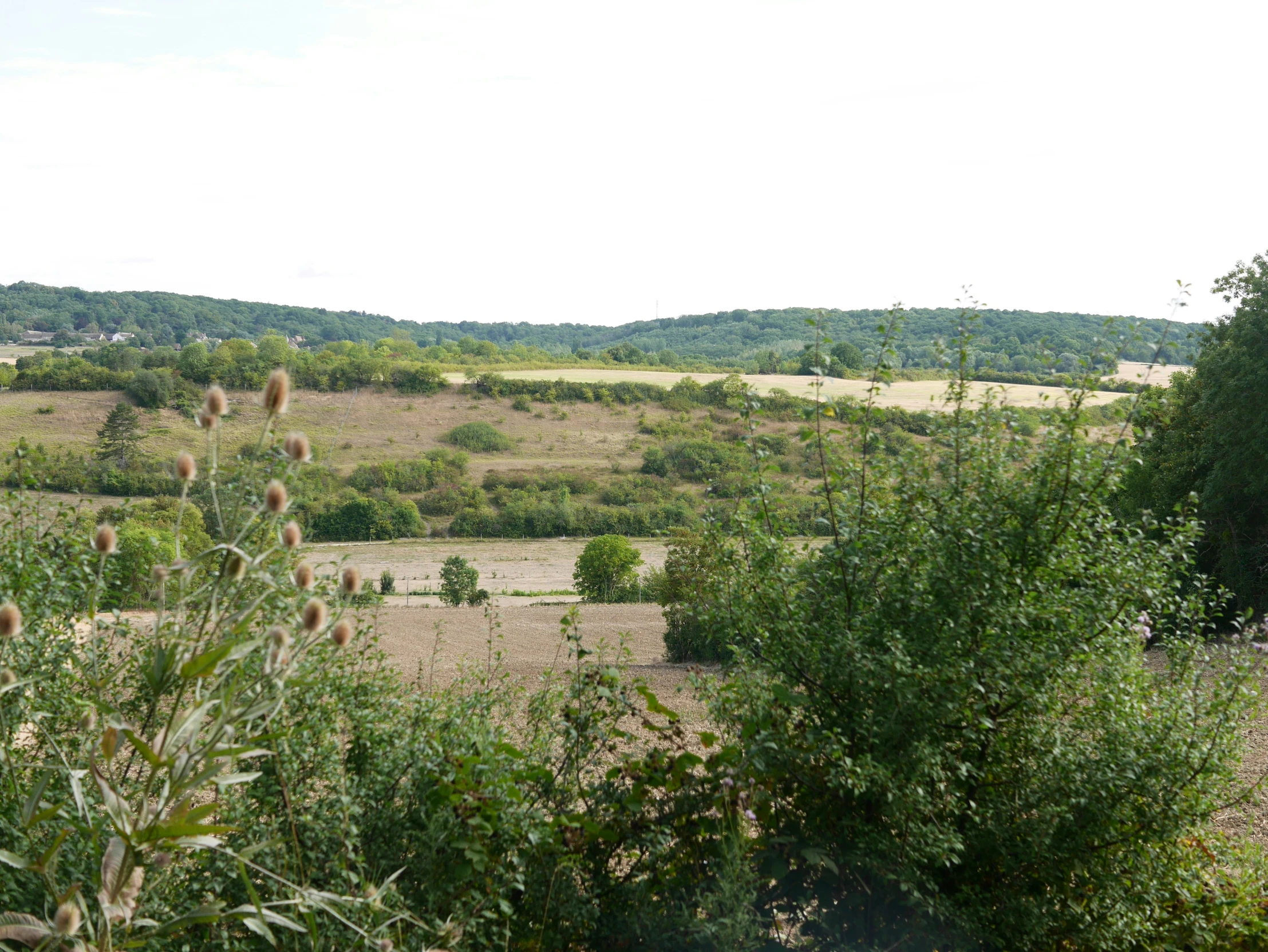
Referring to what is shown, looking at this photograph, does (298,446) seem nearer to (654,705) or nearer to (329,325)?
(654,705)

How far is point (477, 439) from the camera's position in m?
58.8

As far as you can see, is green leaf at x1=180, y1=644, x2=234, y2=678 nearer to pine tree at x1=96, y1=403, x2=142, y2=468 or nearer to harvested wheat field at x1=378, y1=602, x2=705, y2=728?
harvested wheat field at x1=378, y1=602, x2=705, y2=728

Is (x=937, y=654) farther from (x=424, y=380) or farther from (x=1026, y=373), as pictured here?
(x=424, y=380)

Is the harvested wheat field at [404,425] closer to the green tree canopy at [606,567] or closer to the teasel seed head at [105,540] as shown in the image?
the green tree canopy at [606,567]

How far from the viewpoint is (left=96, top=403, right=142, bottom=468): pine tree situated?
27456 mm

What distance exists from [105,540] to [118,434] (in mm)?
34999

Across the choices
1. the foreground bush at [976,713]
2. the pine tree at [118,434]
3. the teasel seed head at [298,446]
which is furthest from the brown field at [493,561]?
the teasel seed head at [298,446]

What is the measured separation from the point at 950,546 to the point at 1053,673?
0.50 m

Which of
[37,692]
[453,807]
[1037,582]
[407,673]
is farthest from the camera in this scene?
[407,673]

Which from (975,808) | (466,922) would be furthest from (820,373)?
(466,922)

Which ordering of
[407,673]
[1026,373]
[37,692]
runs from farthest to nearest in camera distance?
[407,673]
[1026,373]
[37,692]

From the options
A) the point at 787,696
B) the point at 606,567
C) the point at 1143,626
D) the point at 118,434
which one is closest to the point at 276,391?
the point at 787,696

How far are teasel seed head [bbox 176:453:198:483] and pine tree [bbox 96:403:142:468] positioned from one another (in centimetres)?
2559

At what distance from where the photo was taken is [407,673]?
9.86 m
